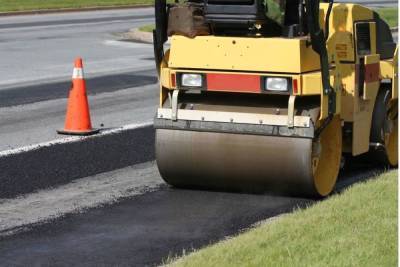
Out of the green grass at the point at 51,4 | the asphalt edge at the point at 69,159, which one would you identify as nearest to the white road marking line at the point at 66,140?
the asphalt edge at the point at 69,159

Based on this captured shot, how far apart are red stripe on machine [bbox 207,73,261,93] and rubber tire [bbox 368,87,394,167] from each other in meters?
1.62

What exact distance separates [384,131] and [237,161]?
1804mm

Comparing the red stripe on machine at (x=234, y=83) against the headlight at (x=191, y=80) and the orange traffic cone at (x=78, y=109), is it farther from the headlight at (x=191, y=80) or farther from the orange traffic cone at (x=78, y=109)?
the orange traffic cone at (x=78, y=109)

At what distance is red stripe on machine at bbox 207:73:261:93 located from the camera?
852 centimetres

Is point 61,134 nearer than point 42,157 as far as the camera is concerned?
No

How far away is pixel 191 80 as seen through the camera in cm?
876

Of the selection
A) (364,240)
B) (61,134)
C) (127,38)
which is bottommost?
(127,38)

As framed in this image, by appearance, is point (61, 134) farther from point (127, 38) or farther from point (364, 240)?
point (127, 38)

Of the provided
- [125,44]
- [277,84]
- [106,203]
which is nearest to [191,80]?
[277,84]

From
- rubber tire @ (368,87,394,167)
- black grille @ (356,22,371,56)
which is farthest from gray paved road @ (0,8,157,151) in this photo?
black grille @ (356,22,371,56)

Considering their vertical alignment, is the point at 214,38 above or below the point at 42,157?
above

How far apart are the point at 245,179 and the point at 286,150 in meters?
0.48

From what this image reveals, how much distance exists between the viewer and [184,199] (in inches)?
349

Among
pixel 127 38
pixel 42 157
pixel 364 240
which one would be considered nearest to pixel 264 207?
pixel 364 240
